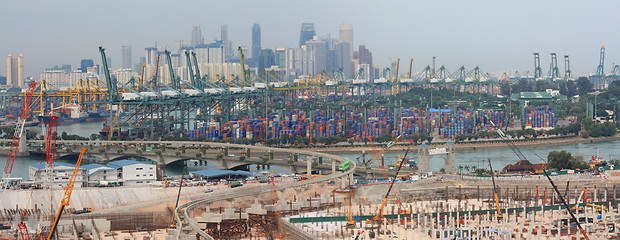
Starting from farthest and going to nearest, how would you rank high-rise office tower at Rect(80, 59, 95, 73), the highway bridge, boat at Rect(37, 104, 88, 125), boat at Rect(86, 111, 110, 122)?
high-rise office tower at Rect(80, 59, 95, 73), boat at Rect(86, 111, 110, 122), boat at Rect(37, 104, 88, 125), the highway bridge

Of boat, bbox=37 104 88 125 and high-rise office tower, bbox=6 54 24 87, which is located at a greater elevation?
high-rise office tower, bbox=6 54 24 87

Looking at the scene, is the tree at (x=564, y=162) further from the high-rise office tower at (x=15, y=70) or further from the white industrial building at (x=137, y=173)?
the high-rise office tower at (x=15, y=70)

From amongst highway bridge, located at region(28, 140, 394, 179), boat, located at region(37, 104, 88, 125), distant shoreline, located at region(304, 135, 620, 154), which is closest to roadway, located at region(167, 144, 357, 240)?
highway bridge, located at region(28, 140, 394, 179)

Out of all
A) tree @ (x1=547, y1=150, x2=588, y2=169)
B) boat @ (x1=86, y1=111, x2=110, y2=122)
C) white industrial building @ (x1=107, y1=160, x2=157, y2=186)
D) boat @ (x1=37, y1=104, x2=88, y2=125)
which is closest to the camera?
white industrial building @ (x1=107, y1=160, x2=157, y2=186)

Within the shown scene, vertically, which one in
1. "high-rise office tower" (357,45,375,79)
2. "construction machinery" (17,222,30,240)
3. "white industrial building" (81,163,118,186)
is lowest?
"construction machinery" (17,222,30,240)

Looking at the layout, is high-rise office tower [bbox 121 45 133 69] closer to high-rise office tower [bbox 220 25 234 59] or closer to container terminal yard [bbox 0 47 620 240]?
high-rise office tower [bbox 220 25 234 59]

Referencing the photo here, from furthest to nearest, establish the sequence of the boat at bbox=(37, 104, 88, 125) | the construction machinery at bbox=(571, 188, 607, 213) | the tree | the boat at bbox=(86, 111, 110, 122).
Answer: the boat at bbox=(86, 111, 110, 122) → the boat at bbox=(37, 104, 88, 125) → the tree → the construction machinery at bbox=(571, 188, 607, 213)

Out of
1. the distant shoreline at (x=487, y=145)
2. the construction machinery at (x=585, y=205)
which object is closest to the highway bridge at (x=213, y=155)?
the distant shoreline at (x=487, y=145)

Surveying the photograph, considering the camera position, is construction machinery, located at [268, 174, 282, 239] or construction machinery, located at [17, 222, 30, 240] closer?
construction machinery, located at [17, 222, 30, 240]

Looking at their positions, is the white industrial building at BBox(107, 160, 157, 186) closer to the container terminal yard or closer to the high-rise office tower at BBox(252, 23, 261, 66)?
the container terminal yard

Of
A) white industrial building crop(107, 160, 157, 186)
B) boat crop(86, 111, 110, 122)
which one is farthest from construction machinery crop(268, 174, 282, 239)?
boat crop(86, 111, 110, 122)
